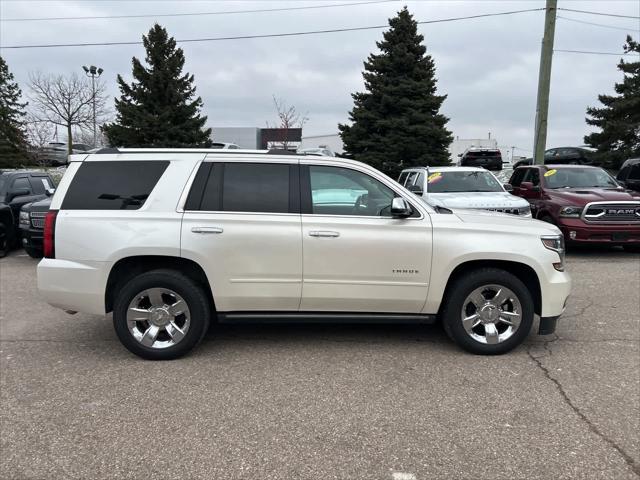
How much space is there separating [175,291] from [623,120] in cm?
2780

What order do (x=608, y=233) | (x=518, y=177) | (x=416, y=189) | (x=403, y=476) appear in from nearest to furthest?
(x=403, y=476) < (x=608, y=233) < (x=416, y=189) < (x=518, y=177)

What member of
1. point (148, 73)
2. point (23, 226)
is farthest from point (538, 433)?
point (148, 73)

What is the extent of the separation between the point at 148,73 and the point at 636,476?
78.5 feet

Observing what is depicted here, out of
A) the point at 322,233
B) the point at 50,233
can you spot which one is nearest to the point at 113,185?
the point at 50,233

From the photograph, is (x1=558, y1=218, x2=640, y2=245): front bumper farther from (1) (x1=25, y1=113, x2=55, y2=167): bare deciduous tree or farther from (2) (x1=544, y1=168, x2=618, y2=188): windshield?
(1) (x1=25, y1=113, x2=55, y2=167): bare deciduous tree

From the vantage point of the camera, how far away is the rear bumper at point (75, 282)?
177 inches

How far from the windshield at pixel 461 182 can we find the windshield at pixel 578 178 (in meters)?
1.44

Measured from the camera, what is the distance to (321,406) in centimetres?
371

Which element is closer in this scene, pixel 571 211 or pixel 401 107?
pixel 571 211

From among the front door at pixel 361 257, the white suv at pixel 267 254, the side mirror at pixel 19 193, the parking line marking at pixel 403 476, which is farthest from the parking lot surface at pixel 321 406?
the side mirror at pixel 19 193

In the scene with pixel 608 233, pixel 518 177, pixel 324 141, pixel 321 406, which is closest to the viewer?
pixel 321 406

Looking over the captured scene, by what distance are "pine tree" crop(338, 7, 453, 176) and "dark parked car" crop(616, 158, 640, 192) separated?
8376mm

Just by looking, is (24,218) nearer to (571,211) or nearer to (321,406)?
(321,406)

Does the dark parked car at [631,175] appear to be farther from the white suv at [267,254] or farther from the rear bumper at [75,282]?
the rear bumper at [75,282]
